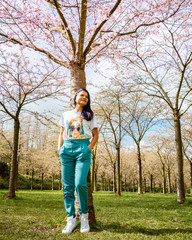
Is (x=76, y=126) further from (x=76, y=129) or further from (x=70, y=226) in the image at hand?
(x=70, y=226)

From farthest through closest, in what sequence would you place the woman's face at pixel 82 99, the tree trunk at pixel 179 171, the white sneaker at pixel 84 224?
the tree trunk at pixel 179 171
the woman's face at pixel 82 99
the white sneaker at pixel 84 224

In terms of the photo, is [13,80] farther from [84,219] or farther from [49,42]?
[84,219]

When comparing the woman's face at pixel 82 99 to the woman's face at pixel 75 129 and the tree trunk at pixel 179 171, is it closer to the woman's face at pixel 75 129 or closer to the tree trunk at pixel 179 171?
the woman's face at pixel 75 129

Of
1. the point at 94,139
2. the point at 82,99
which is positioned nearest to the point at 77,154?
the point at 94,139

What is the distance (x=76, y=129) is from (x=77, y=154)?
407 mm

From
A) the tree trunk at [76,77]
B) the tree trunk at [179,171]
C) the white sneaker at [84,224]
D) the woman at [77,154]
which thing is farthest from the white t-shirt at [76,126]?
the tree trunk at [179,171]

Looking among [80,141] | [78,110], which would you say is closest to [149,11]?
[78,110]

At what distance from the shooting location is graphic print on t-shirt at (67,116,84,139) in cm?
326

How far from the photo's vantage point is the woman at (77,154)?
312cm

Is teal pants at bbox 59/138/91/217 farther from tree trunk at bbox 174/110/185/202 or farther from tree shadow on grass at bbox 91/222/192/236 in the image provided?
tree trunk at bbox 174/110/185/202

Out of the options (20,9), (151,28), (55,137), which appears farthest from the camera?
(55,137)

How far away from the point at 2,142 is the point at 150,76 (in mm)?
22185

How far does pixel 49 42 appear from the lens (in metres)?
5.87

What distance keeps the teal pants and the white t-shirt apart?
82 mm
